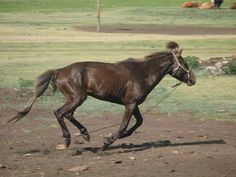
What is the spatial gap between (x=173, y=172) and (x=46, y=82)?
3138 millimetres

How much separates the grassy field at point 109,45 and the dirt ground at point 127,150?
1428 mm

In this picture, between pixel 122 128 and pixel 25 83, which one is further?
pixel 25 83

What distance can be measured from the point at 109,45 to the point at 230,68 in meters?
14.2

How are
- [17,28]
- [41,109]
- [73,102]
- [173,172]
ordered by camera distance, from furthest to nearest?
[17,28] < [41,109] < [73,102] < [173,172]

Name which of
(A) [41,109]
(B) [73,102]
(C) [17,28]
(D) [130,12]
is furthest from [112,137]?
(D) [130,12]

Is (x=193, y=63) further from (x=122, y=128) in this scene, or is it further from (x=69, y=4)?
(x=69, y=4)

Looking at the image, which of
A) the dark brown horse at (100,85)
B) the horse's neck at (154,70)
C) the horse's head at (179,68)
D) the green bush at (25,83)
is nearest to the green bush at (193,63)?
the green bush at (25,83)

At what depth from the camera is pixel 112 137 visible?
13195 mm

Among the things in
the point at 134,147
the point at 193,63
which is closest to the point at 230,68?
the point at 193,63

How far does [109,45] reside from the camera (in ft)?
126

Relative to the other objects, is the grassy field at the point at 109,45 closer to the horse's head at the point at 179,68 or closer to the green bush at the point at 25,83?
the green bush at the point at 25,83

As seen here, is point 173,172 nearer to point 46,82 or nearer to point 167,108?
point 46,82

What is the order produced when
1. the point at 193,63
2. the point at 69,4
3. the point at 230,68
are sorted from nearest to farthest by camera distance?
the point at 230,68
the point at 193,63
the point at 69,4

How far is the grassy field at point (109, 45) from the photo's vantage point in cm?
2005
